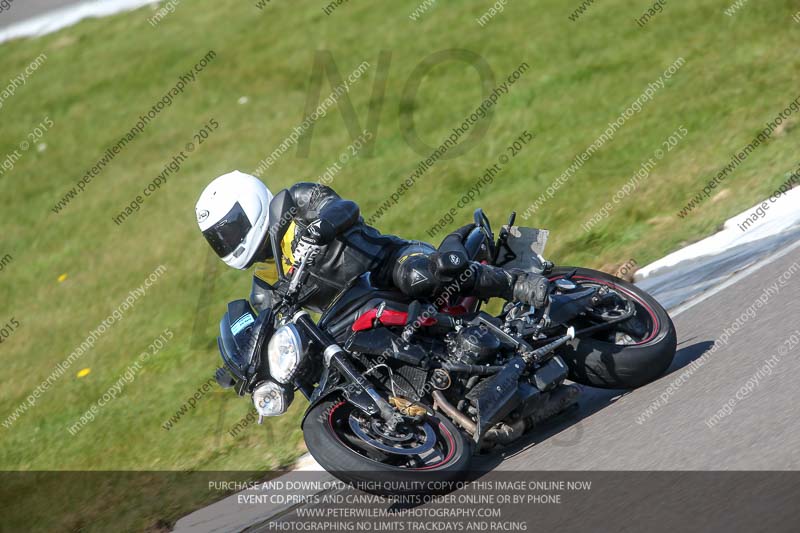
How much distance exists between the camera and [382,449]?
502cm

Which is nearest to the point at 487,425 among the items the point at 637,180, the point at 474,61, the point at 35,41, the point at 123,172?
the point at 637,180

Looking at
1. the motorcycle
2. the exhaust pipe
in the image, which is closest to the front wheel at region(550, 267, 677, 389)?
the motorcycle

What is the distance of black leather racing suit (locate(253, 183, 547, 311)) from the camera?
5.54 meters

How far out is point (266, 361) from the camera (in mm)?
5266

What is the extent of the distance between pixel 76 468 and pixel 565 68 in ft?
24.8

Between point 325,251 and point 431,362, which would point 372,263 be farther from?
point 431,362

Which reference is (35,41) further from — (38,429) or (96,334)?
(38,429)

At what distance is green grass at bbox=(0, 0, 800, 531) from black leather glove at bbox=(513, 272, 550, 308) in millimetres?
2276

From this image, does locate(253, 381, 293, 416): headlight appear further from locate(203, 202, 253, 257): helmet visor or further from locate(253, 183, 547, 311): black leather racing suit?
locate(203, 202, 253, 257): helmet visor

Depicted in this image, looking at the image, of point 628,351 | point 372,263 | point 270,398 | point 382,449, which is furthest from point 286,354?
point 628,351

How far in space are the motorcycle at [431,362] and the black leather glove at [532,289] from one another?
0.10 m

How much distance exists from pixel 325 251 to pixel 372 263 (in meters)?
0.32

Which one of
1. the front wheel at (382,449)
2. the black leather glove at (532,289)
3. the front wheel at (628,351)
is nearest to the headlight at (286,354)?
the front wheel at (382,449)

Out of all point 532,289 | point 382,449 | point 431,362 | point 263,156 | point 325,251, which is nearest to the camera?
point 382,449
